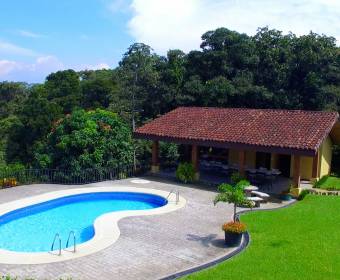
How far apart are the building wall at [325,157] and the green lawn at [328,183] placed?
0.64 meters

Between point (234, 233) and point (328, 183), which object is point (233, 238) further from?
point (328, 183)

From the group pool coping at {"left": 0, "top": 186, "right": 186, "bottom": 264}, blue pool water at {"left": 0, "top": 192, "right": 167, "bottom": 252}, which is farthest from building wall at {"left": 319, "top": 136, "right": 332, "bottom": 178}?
blue pool water at {"left": 0, "top": 192, "right": 167, "bottom": 252}

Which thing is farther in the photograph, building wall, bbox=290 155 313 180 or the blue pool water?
building wall, bbox=290 155 313 180

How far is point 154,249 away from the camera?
12.8 m

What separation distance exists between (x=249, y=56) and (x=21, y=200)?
2368 cm

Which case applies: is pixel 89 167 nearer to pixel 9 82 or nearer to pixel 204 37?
pixel 204 37

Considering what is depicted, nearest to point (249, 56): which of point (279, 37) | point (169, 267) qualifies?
point (279, 37)

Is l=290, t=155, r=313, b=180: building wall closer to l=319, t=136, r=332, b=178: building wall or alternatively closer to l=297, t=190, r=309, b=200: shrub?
l=319, t=136, r=332, b=178: building wall

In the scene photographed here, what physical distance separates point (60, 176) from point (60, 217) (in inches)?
226

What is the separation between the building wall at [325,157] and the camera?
2481 cm

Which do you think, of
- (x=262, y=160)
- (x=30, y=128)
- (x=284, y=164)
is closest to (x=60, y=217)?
(x=262, y=160)

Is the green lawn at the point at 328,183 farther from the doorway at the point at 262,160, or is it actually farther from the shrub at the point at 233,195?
the shrub at the point at 233,195

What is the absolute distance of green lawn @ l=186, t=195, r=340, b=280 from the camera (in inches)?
417

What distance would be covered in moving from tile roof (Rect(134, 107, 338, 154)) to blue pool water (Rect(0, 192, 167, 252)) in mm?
5124
